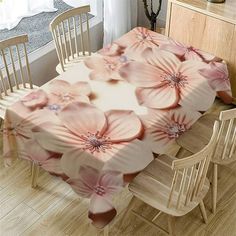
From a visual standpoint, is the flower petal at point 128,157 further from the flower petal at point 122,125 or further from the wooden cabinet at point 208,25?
the wooden cabinet at point 208,25

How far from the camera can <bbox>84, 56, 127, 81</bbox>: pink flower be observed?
2713 mm

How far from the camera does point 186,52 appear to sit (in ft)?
9.78

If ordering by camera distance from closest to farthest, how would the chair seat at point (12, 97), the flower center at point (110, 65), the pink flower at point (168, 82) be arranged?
1. the pink flower at point (168, 82)
2. the flower center at point (110, 65)
3. the chair seat at point (12, 97)

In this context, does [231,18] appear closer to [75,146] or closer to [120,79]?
[120,79]

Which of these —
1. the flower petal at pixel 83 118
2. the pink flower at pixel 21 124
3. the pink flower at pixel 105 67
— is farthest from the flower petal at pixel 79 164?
the pink flower at pixel 105 67

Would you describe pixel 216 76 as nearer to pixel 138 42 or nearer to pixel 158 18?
pixel 138 42

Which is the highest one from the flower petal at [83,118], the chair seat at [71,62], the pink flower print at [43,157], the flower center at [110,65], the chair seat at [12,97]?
the flower center at [110,65]

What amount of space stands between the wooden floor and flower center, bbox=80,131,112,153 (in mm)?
594

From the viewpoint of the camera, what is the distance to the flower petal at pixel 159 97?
251 centimetres

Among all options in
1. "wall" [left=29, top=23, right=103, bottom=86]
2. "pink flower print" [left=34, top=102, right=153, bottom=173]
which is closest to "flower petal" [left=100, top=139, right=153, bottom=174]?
"pink flower print" [left=34, top=102, right=153, bottom=173]

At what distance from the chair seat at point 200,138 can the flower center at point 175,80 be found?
0.33m

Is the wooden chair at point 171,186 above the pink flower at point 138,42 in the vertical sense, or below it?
below

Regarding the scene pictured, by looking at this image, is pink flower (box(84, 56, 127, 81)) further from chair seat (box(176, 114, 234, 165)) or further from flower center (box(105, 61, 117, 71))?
chair seat (box(176, 114, 234, 165))

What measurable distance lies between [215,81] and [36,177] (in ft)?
4.14
